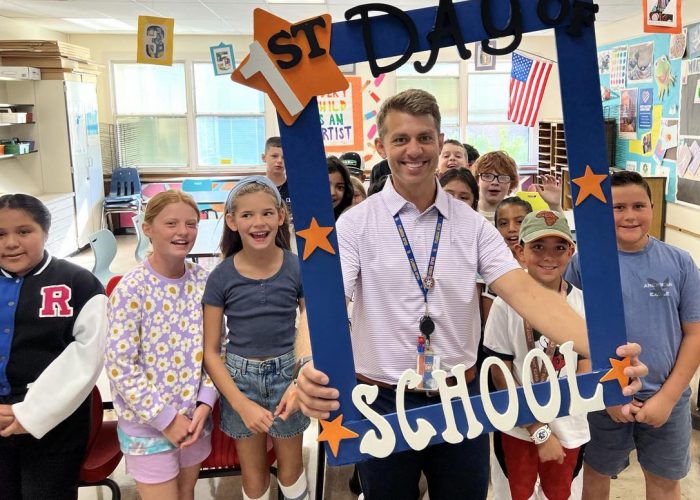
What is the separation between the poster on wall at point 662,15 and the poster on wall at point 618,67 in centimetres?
487

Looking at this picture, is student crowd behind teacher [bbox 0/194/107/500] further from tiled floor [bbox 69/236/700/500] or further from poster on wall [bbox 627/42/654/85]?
poster on wall [bbox 627/42/654/85]

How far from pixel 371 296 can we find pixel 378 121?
40cm

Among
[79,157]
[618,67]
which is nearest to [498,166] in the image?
[618,67]

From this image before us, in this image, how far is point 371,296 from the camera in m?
1.34

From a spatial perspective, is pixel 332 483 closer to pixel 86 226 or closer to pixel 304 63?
pixel 304 63

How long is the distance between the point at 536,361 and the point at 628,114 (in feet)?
21.3

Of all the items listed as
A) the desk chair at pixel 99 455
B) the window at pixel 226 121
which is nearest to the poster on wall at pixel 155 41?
the desk chair at pixel 99 455

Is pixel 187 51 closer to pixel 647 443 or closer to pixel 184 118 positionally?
pixel 184 118

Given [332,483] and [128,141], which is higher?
[128,141]

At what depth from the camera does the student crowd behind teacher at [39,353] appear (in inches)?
68.3

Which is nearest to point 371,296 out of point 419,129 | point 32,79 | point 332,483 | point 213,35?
point 419,129

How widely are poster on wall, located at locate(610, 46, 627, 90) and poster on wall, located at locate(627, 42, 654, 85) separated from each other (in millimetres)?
114

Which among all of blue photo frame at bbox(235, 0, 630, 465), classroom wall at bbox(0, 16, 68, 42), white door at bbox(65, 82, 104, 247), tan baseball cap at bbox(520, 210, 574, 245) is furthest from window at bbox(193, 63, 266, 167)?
blue photo frame at bbox(235, 0, 630, 465)

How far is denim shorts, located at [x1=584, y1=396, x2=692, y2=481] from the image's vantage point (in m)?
1.81
